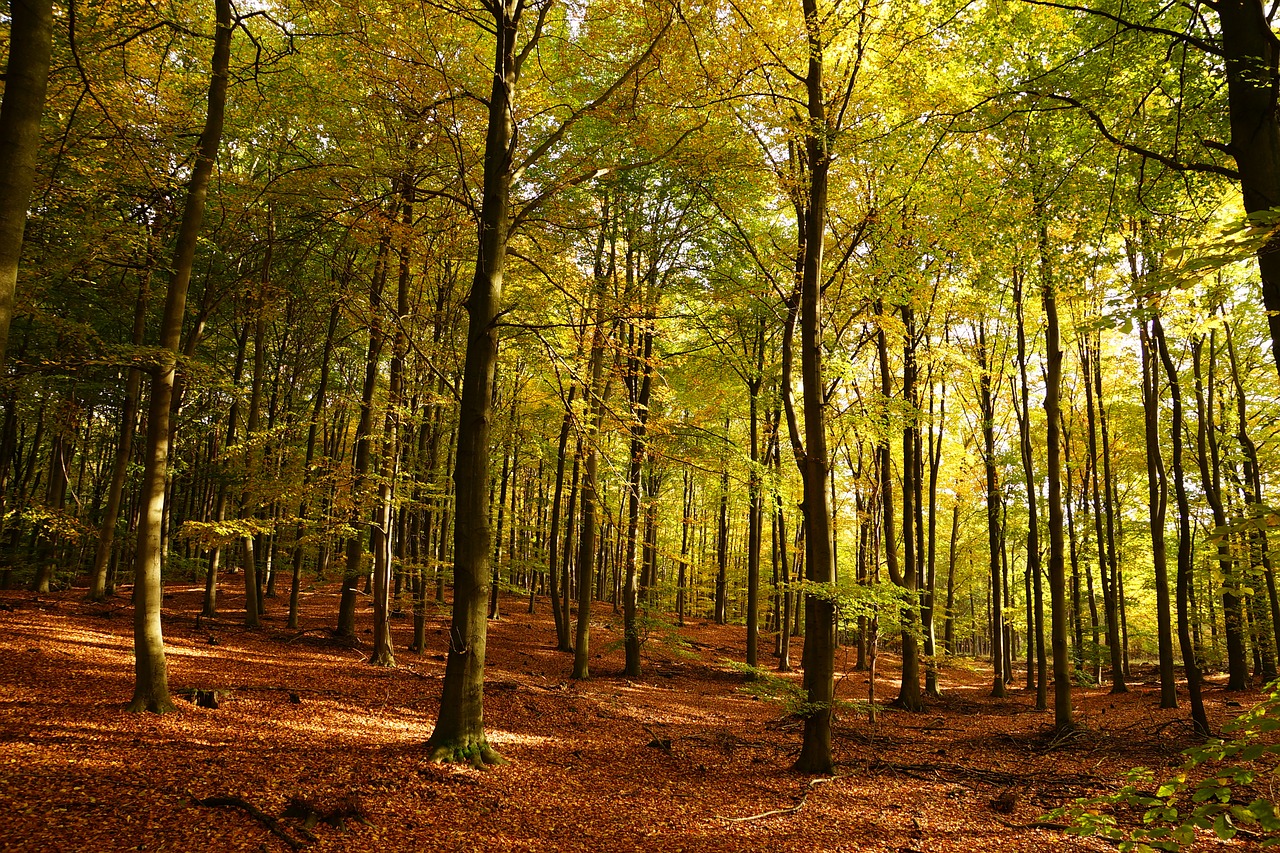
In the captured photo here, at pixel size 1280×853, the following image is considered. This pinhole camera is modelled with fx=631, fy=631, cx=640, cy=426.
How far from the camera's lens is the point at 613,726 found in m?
10.8

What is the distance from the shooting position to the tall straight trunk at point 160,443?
725 centimetres

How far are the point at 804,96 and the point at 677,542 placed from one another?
34.0m

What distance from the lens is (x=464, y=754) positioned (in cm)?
705

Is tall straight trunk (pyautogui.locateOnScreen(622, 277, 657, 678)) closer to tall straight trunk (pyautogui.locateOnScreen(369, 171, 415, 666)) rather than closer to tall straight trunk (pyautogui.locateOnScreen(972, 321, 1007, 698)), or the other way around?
tall straight trunk (pyautogui.locateOnScreen(369, 171, 415, 666))

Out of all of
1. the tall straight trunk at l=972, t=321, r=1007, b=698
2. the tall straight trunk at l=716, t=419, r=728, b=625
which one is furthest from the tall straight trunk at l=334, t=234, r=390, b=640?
the tall straight trunk at l=972, t=321, r=1007, b=698

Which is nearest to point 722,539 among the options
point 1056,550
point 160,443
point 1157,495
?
point 1056,550

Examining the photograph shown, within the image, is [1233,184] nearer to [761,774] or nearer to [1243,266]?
[1243,266]

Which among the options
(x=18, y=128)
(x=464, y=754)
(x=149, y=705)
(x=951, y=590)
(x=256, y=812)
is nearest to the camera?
(x=18, y=128)

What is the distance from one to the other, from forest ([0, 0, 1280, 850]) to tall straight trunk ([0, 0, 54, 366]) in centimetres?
2

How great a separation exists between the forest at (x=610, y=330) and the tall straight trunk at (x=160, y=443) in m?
0.05

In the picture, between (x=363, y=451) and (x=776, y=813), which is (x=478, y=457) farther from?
(x=363, y=451)

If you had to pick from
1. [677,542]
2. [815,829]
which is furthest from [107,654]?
[677,542]

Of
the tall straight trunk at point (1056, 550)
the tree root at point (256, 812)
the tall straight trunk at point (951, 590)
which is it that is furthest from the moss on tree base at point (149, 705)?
the tall straight trunk at point (951, 590)

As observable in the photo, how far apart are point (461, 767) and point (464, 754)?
187 mm
